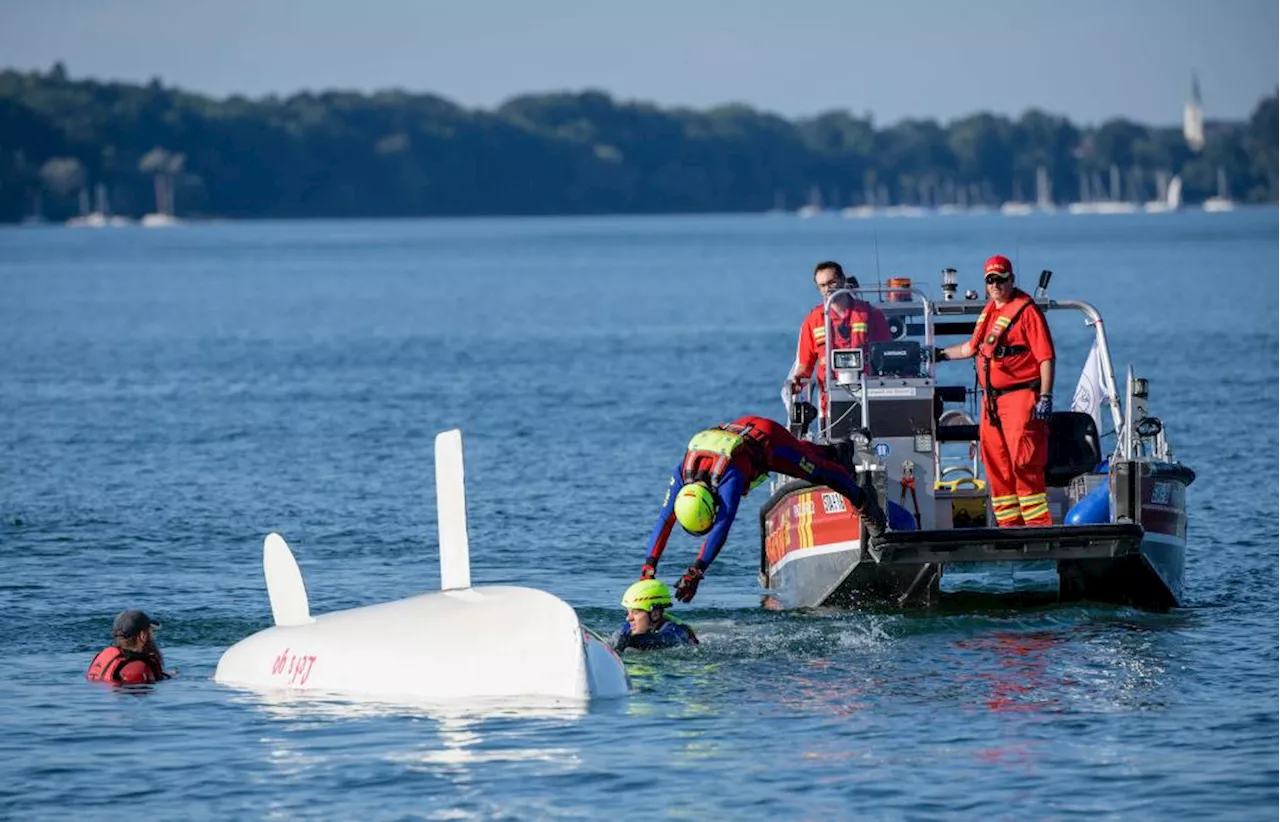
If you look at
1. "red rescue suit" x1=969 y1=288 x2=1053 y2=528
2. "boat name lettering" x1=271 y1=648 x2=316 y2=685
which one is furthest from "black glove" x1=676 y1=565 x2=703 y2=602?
"red rescue suit" x1=969 y1=288 x2=1053 y2=528

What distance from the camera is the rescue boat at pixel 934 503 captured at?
16359 millimetres

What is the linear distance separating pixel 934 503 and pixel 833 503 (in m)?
0.95

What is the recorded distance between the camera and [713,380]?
146 ft

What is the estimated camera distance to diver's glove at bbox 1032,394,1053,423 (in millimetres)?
16672

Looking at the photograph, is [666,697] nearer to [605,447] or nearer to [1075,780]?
[1075,780]

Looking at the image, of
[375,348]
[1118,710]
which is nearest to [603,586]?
[1118,710]

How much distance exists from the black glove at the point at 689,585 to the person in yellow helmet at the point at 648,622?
240 millimetres

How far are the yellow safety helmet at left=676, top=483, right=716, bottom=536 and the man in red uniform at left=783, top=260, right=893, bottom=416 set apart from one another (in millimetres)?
2594

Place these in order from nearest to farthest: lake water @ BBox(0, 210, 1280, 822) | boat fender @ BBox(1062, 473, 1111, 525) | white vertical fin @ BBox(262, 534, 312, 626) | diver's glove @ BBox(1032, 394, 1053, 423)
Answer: lake water @ BBox(0, 210, 1280, 822) → white vertical fin @ BBox(262, 534, 312, 626) → diver's glove @ BBox(1032, 394, 1053, 423) → boat fender @ BBox(1062, 473, 1111, 525)

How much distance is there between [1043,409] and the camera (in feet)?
54.9

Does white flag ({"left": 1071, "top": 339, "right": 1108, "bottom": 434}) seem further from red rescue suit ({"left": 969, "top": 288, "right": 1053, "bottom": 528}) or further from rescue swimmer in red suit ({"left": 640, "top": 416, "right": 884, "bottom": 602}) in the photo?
rescue swimmer in red suit ({"left": 640, "top": 416, "right": 884, "bottom": 602})

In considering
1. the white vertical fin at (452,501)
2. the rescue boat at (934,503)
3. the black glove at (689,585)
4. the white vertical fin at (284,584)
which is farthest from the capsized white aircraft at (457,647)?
the rescue boat at (934,503)

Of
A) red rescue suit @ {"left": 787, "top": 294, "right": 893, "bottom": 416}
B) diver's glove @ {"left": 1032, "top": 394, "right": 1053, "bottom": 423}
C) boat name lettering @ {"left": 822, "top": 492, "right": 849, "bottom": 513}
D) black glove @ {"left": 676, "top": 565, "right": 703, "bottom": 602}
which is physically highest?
red rescue suit @ {"left": 787, "top": 294, "right": 893, "bottom": 416}

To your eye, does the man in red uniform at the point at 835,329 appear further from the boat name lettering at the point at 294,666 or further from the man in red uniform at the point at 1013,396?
the boat name lettering at the point at 294,666
